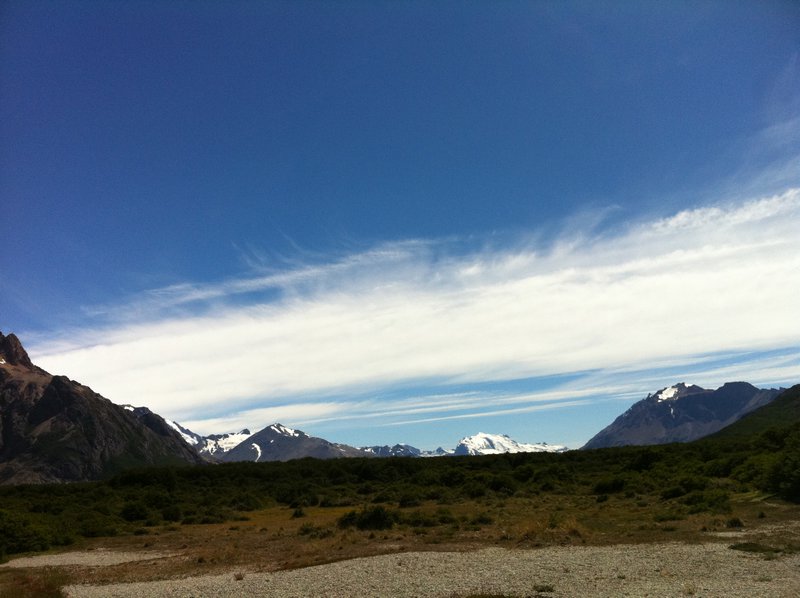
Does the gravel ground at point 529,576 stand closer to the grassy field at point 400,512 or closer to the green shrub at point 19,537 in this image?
the grassy field at point 400,512

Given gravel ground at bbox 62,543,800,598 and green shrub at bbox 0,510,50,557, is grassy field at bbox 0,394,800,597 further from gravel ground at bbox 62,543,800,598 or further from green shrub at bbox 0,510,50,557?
gravel ground at bbox 62,543,800,598

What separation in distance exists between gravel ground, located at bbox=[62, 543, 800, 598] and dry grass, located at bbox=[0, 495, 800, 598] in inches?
82.3

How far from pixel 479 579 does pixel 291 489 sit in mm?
53495

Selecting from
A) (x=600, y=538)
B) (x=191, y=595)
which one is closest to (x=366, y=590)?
(x=191, y=595)

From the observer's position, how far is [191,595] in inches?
787

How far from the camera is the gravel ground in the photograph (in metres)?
17.3

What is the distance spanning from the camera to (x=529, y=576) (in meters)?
19.7

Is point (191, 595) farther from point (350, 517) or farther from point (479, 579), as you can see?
point (350, 517)

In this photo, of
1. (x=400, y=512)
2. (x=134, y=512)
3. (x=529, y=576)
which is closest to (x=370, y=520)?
(x=400, y=512)

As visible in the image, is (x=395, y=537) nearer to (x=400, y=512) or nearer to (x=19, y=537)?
(x=400, y=512)

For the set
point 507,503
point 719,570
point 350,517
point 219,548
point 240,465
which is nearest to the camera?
point 719,570

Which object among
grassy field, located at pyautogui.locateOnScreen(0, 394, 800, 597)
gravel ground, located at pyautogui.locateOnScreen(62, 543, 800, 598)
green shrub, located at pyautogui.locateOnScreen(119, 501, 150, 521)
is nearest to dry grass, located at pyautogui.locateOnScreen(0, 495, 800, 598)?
grassy field, located at pyautogui.locateOnScreen(0, 394, 800, 597)

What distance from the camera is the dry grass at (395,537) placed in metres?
25.6

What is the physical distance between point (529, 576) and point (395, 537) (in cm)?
1461
